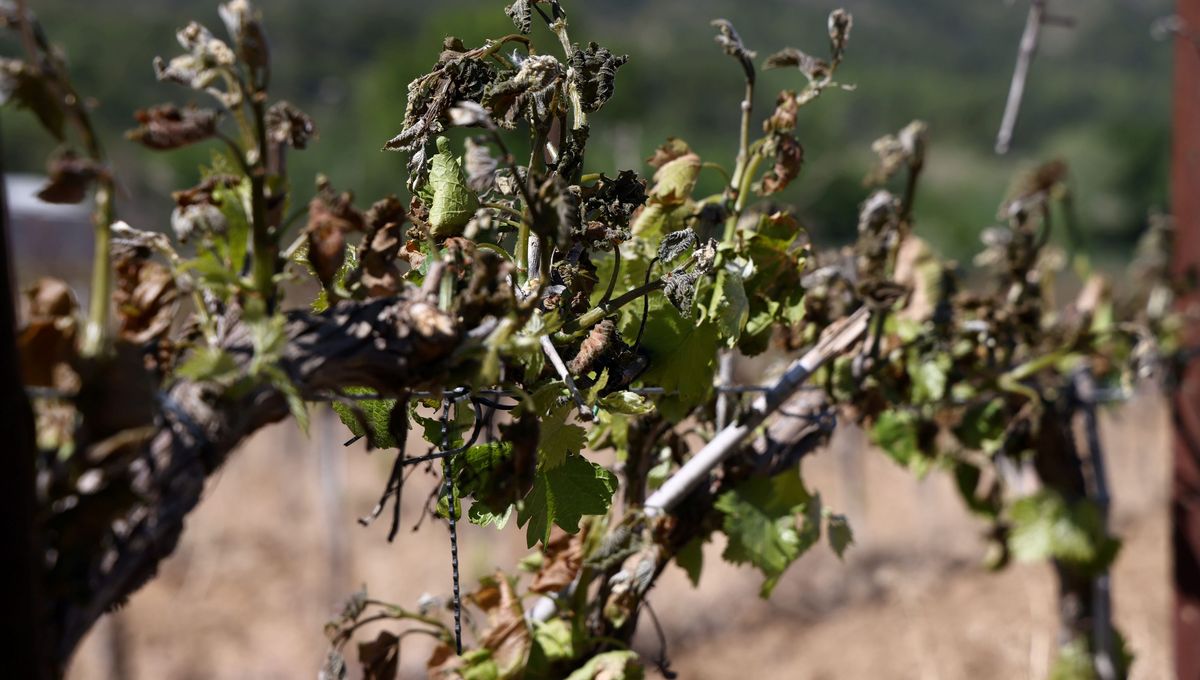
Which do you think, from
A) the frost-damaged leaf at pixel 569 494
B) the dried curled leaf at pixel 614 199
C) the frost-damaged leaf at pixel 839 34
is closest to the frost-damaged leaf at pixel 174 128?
the dried curled leaf at pixel 614 199

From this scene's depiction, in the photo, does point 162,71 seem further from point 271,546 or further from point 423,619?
point 271,546

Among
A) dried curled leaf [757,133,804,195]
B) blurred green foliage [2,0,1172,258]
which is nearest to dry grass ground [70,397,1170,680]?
blurred green foliage [2,0,1172,258]

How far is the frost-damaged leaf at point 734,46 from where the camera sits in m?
1.16

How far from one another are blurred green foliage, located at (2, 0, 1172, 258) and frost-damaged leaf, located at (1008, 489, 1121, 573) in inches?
186

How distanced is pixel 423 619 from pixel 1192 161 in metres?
2.23

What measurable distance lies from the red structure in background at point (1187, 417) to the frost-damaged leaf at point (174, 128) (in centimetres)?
236

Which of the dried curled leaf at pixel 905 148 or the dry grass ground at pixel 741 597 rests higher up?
the dried curled leaf at pixel 905 148

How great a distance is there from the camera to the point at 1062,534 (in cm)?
217

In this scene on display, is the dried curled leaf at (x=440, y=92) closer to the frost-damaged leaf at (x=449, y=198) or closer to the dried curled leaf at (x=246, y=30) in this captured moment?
the frost-damaged leaf at (x=449, y=198)

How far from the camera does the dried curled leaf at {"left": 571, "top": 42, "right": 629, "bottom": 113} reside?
3.25ft

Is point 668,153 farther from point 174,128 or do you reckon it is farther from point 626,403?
point 174,128

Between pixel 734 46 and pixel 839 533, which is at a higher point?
pixel 734 46

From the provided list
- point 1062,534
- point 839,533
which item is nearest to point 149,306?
point 839,533

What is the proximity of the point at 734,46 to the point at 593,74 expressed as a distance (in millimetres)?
259
